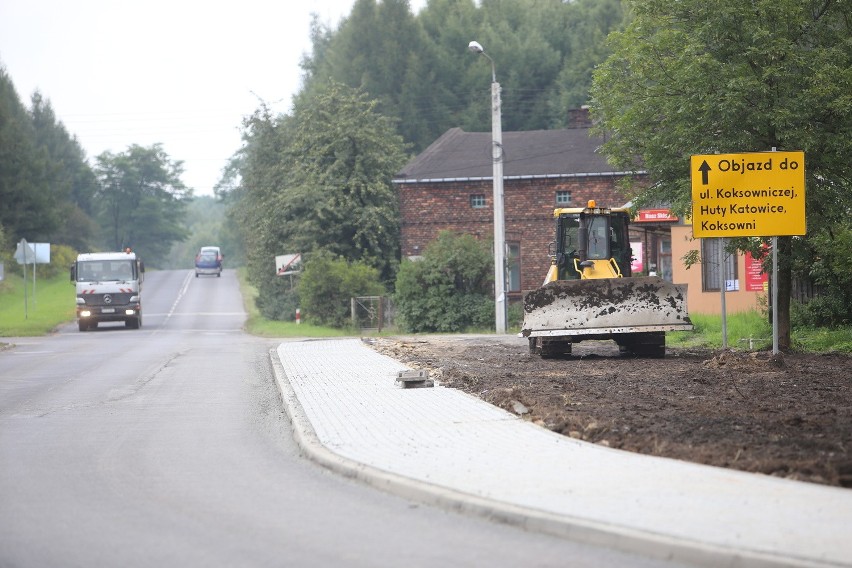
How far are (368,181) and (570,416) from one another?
43.2 meters

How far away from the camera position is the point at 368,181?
54.3 metres

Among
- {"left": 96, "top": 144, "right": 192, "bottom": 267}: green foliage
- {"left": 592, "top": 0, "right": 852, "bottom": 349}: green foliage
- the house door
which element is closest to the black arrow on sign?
{"left": 592, "top": 0, "right": 852, "bottom": 349}: green foliage

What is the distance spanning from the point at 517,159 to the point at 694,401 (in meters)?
43.6

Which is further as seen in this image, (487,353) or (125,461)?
(487,353)

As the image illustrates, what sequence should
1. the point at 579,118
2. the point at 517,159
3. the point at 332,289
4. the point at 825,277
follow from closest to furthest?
the point at 825,277
the point at 332,289
the point at 517,159
the point at 579,118

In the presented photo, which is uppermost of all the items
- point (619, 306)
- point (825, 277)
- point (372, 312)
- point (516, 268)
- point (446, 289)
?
point (516, 268)

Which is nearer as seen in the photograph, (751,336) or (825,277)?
(825,277)

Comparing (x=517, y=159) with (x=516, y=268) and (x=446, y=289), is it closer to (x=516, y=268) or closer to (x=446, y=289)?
(x=516, y=268)

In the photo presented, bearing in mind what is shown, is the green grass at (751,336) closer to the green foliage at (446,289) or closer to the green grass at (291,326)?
the green grass at (291,326)

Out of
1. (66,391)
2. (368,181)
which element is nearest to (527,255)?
(368,181)

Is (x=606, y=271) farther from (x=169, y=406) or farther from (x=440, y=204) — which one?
(x=440, y=204)

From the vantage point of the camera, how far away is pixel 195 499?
28.2ft

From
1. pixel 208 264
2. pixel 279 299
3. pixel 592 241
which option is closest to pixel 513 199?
pixel 279 299

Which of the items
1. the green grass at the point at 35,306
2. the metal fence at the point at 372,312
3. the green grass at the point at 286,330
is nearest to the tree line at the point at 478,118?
the metal fence at the point at 372,312
